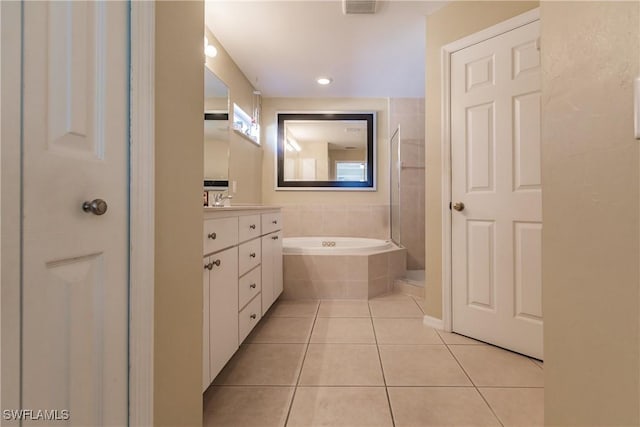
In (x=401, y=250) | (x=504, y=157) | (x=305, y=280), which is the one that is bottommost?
(x=305, y=280)

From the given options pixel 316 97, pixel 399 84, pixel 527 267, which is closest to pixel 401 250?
pixel 527 267

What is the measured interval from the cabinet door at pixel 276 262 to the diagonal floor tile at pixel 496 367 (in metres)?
1.36

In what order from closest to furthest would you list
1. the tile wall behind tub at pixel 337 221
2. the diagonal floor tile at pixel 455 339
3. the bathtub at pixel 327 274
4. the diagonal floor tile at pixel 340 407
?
the diagonal floor tile at pixel 340 407, the diagonal floor tile at pixel 455 339, the bathtub at pixel 327 274, the tile wall behind tub at pixel 337 221

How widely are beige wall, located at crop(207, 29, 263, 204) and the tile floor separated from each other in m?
1.58

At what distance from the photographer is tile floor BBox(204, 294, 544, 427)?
1237 mm

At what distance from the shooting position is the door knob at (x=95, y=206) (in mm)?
602

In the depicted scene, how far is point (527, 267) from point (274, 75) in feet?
9.54

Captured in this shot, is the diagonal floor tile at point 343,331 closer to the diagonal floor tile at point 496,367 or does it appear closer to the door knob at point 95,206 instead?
the diagonal floor tile at point 496,367

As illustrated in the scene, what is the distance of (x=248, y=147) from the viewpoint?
340 cm

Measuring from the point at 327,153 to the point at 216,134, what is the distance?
1734 mm

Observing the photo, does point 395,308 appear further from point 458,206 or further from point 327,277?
point 458,206

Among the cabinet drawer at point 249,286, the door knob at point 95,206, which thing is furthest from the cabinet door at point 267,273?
the door knob at point 95,206

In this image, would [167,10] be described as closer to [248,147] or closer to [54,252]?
[54,252]

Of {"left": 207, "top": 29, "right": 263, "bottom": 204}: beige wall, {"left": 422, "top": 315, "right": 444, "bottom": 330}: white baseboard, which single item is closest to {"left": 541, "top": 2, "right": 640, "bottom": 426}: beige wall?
{"left": 422, "top": 315, "right": 444, "bottom": 330}: white baseboard
